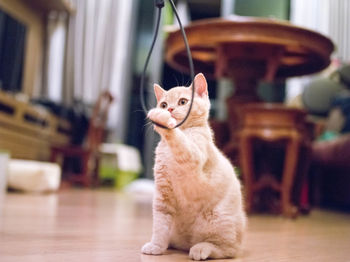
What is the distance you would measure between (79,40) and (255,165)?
3.18 metres

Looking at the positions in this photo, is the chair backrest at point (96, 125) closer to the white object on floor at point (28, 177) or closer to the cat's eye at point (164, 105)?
the white object on floor at point (28, 177)

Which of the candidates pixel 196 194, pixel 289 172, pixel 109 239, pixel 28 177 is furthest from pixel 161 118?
pixel 28 177

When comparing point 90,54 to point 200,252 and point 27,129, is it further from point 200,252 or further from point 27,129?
point 200,252

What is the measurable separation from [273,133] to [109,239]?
1229 mm

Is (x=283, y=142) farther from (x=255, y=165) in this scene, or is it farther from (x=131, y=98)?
(x=131, y=98)

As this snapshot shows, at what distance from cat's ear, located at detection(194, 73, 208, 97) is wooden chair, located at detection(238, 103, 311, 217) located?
1.21 m

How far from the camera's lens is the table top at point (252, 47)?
1859 millimetres

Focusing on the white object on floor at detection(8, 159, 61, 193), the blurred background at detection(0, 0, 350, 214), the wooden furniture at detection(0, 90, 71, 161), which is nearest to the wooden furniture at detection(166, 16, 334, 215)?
the blurred background at detection(0, 0, 350, 214)

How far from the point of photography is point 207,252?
82 cm

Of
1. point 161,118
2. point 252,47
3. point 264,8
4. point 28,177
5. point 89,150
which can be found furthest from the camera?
point 264,8

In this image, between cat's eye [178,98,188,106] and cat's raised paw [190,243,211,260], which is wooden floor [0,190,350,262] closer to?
cat's raised paw [190,243,211,260]

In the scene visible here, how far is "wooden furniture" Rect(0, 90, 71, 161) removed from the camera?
3.23 metres

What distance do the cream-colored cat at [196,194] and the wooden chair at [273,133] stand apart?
1.17 meters

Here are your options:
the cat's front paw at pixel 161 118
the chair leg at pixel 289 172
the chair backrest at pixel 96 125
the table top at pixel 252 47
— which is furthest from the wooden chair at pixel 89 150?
the cat's front paw at pixel 161 118
